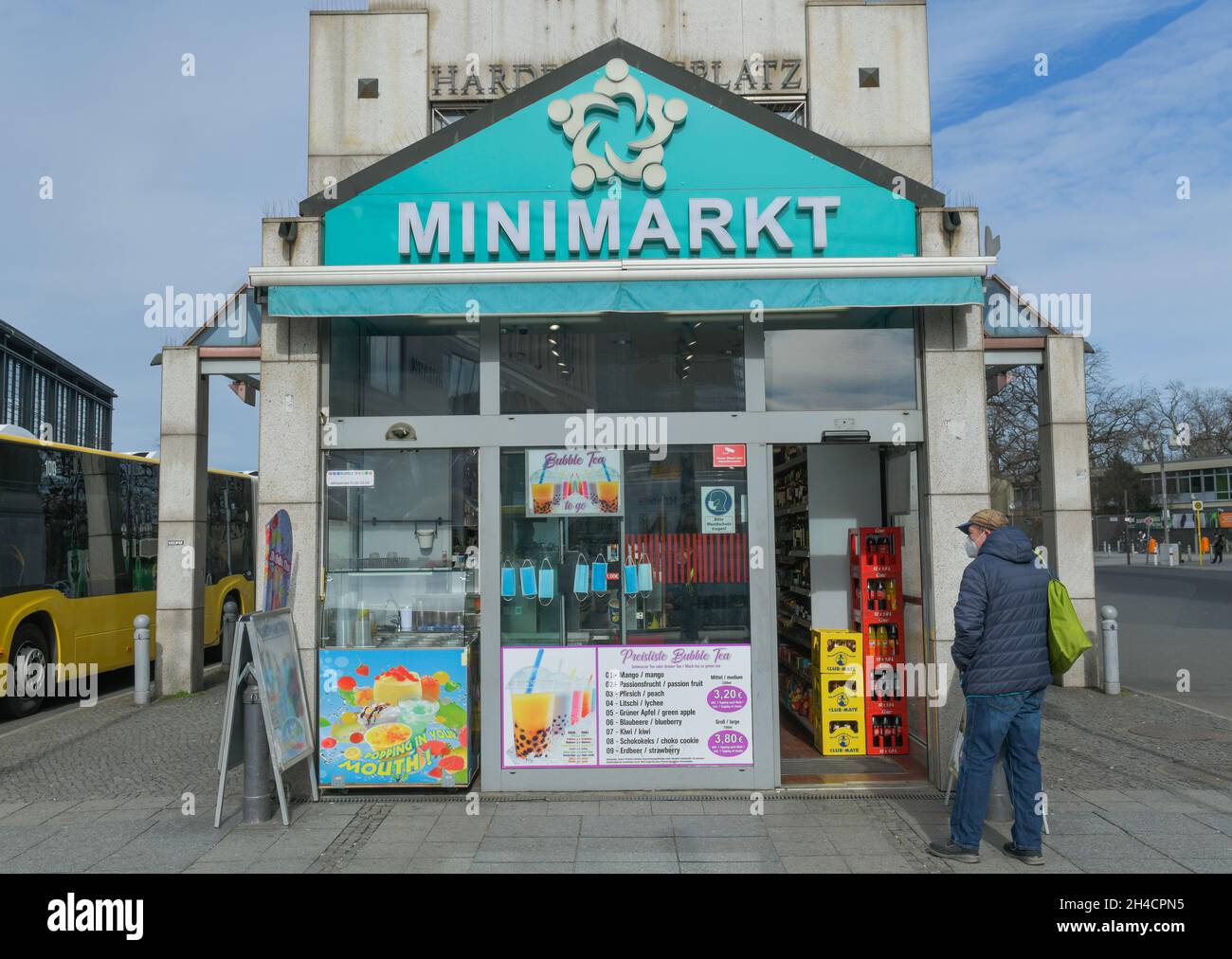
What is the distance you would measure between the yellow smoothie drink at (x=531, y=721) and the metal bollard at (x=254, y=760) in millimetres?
1651

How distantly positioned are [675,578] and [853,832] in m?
2.09

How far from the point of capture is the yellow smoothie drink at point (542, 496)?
23.1 ft

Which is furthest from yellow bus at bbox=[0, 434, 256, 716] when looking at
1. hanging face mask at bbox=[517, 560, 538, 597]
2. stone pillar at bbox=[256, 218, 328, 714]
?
hanging face mask at bbox=[517, 560, 538, 597]

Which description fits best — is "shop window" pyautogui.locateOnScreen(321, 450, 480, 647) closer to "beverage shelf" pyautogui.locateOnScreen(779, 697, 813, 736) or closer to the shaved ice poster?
the shaved ice poster

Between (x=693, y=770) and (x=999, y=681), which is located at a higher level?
(x=999, y=681)

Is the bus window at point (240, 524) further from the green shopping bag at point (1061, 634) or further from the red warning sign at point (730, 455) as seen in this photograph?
the green shopping bag at point (1061, 634)

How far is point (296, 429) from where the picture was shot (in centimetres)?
700

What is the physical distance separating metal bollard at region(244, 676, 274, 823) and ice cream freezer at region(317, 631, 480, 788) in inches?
21.6

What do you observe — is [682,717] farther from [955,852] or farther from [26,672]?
[26,672]

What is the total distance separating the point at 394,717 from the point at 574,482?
209 centimetres

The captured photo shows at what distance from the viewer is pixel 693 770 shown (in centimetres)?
684

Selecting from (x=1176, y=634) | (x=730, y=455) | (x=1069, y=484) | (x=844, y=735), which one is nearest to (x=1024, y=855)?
(x=844, y=735)
